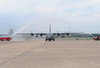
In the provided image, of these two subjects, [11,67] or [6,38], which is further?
[6,38]

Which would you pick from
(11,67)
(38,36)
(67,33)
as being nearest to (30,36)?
(38,36)

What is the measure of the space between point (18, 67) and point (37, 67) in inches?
37.0

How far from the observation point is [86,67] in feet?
33.8

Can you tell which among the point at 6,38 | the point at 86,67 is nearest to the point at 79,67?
the point at 86,67

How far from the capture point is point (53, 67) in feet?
33.5

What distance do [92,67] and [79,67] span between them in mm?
684

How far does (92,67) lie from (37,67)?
9.00 ft

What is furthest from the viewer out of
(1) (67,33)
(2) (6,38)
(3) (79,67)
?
(1) (67,33)

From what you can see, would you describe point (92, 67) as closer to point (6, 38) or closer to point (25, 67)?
point (25, 67)

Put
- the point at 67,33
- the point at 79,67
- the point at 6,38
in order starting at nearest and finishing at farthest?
the point at 79,67
the point at 6,38
the point at 67,33

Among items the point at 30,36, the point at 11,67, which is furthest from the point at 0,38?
the point at 11,67

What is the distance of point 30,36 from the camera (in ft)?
392

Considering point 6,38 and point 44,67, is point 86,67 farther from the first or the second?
point 6,38

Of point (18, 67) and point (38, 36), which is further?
point (38, 36)
